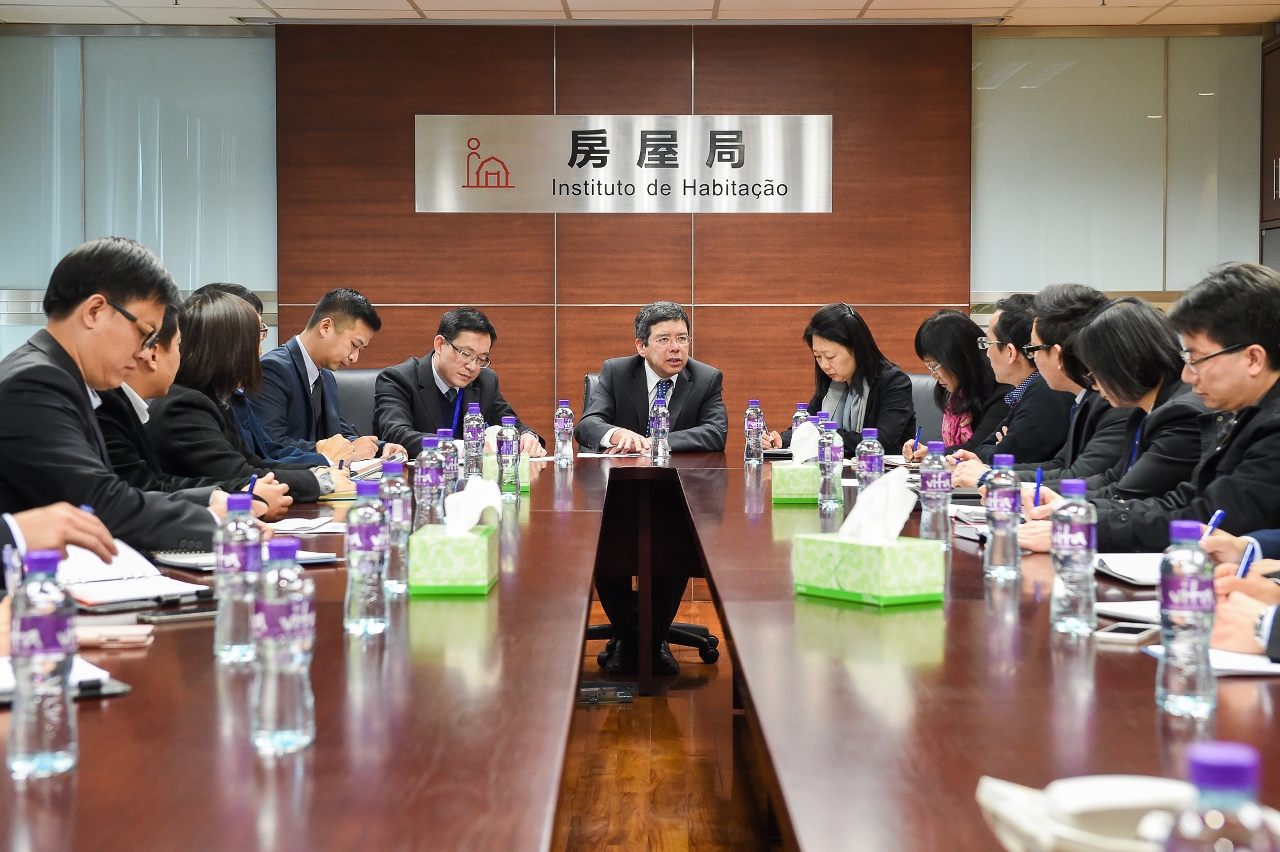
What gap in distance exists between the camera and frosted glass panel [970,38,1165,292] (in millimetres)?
6312

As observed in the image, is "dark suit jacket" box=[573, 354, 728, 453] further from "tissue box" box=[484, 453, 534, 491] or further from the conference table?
the conference table

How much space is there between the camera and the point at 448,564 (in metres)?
1.76

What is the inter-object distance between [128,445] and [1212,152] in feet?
19.5

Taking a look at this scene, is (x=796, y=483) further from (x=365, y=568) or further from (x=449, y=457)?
(x=365, y=568)

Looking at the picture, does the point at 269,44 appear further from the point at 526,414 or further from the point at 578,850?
the point at 578,850

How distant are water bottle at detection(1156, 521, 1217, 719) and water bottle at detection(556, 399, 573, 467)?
296 centimetres

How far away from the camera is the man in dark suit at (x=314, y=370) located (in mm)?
4289

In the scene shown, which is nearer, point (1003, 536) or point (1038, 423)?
point (1003, 536)

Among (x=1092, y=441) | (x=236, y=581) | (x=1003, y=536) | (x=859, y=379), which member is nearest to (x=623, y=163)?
(x=859, y=379)

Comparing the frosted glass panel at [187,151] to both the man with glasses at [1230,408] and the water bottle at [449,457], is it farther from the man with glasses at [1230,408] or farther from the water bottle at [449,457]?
the man with glasses at [1230,408]

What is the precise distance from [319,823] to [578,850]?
5.87 feet

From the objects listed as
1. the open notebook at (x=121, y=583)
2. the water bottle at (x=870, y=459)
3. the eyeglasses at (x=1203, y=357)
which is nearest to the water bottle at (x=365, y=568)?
the open notebook at (x=121, y=583)

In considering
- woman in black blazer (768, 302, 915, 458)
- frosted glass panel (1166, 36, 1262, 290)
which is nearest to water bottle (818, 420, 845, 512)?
woman in black blazer (768, 302, 915, 458)

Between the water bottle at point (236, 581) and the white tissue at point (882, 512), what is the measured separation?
0.87 m
